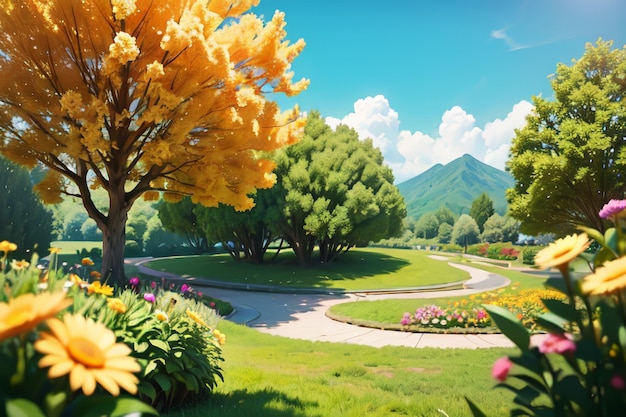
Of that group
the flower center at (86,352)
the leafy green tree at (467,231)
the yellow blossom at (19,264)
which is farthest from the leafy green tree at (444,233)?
the flower center at (86,352)

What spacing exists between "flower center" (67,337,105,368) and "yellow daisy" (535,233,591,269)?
1.32 metres

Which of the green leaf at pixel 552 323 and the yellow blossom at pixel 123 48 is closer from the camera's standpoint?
the green leaf at pixel 552 323

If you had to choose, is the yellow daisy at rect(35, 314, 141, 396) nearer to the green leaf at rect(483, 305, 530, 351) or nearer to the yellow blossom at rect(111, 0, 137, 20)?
the green leaf at rect(483, 305, 530, 351)

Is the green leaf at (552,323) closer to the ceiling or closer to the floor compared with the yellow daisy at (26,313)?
closer to the floor

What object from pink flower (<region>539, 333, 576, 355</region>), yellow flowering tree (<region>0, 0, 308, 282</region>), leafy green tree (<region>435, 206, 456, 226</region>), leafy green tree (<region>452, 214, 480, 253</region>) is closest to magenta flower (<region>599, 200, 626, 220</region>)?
pink flower (<region>539, 333, 576, 355</region>)

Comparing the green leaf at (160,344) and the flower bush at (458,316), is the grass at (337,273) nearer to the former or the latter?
the flower bush at (458,316)

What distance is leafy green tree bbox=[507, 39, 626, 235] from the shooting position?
58.8 feet

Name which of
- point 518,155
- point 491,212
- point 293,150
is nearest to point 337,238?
point 293,150

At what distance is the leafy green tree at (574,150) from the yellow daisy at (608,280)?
62.8 ft

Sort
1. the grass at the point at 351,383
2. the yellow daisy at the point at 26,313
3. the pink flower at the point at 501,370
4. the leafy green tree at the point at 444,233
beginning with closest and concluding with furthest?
the yellow daisy at the point at 26,313 < the pink flower at the point at 501,370 < the grass at the point at 351,383 < the leafy green tree at the point at 444,233

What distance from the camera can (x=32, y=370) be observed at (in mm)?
1363

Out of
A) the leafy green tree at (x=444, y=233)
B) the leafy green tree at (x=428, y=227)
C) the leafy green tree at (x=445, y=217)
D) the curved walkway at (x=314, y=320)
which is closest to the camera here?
the curved walkway at (x=314, y=320)

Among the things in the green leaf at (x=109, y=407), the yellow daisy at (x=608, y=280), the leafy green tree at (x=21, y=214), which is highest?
the leafy green tree at (x=21, y=214)

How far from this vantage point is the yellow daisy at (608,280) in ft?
3.43
